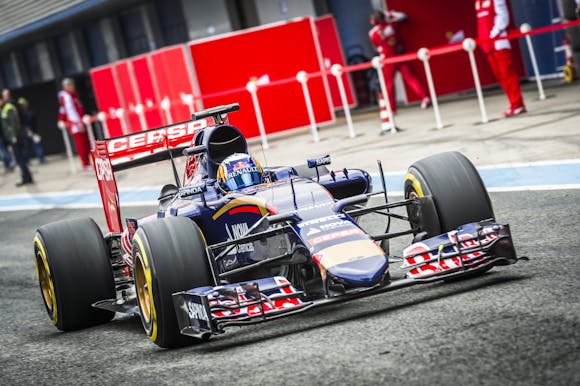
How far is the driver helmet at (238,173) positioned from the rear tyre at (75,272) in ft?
3.84

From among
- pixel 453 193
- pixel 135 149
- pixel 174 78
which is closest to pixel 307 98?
pixel 174 78

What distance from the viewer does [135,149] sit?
10195 mm

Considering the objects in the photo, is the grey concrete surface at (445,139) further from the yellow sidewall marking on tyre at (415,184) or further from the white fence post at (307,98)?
the yellow sidewall marking on tyre at (415,184)

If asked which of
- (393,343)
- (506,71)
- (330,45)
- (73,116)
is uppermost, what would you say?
(330,45)

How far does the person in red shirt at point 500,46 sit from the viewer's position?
55.2 feet

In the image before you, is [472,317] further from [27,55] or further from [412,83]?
[27,55]

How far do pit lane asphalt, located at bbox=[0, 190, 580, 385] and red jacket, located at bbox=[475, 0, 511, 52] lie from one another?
7821mm

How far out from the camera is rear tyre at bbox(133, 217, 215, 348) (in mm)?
7199

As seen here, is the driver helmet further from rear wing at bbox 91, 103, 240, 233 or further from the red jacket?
the red jacket

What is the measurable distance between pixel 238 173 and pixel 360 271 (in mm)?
2080

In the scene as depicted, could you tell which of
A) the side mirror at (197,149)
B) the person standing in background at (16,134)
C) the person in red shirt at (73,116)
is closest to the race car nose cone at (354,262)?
the side mirror at (197,149)

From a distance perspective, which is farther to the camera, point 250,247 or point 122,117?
point 122,117

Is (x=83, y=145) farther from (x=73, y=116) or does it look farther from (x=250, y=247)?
(x=250, y=247)

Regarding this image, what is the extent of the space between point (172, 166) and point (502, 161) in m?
4.85
